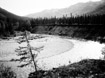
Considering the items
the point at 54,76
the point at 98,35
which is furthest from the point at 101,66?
the point at 98,35

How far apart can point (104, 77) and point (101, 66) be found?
4957 mm

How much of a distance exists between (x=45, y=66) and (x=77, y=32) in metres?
51.2

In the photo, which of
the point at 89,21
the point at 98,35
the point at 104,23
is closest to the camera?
the point at 98,35

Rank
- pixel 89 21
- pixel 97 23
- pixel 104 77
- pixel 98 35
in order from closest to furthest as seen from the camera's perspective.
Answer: pixel 104 77 → pixel 98 35 → pixel 97 23 → pixel 89 21

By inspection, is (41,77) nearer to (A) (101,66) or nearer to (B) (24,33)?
(B) (24,33)

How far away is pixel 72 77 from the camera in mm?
13781

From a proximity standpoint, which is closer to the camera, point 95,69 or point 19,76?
point 95,69

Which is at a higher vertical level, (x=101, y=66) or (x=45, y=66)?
(x=101, y=66)

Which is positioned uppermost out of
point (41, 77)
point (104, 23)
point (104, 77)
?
point (104, 23)

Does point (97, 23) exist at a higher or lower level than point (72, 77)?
higher

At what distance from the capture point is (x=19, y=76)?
21.2 m

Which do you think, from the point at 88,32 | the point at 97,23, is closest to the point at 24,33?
the point at 88,32

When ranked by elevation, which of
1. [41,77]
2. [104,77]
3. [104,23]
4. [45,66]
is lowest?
[45,66]

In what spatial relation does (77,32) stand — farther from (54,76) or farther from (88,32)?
(54,76)
